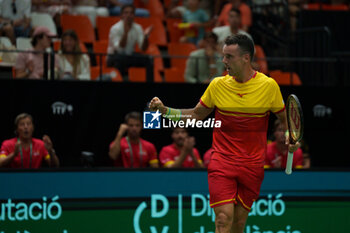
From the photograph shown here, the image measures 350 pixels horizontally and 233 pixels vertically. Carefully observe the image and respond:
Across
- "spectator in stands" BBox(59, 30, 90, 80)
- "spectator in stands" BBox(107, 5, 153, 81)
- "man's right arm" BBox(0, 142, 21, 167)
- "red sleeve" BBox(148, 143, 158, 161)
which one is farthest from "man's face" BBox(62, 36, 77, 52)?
"man's right arm" BBox(0, 142, 21, 167)

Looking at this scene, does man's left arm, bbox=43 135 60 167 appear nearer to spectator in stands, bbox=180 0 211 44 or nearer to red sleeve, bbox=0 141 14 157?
red sleeve, bbox=0 141 14 157

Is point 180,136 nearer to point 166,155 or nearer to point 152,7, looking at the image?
point 166,155

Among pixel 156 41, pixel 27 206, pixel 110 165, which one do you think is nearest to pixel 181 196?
pixel 110 165

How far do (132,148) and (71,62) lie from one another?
4.70 feet

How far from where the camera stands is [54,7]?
425 inches

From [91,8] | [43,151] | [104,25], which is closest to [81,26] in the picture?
[104,25]

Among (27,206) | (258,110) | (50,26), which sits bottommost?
(27,206)

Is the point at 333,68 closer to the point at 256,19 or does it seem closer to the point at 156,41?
→ the point at 256,19

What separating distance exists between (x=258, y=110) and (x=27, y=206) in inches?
115

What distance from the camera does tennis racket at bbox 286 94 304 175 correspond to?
5.86 metres

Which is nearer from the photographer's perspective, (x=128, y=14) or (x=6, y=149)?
(x=6, y=149)

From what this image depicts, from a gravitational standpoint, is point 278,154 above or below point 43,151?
below

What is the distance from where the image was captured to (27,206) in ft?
24.7

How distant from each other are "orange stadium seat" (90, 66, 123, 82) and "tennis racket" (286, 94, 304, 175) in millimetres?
3505
